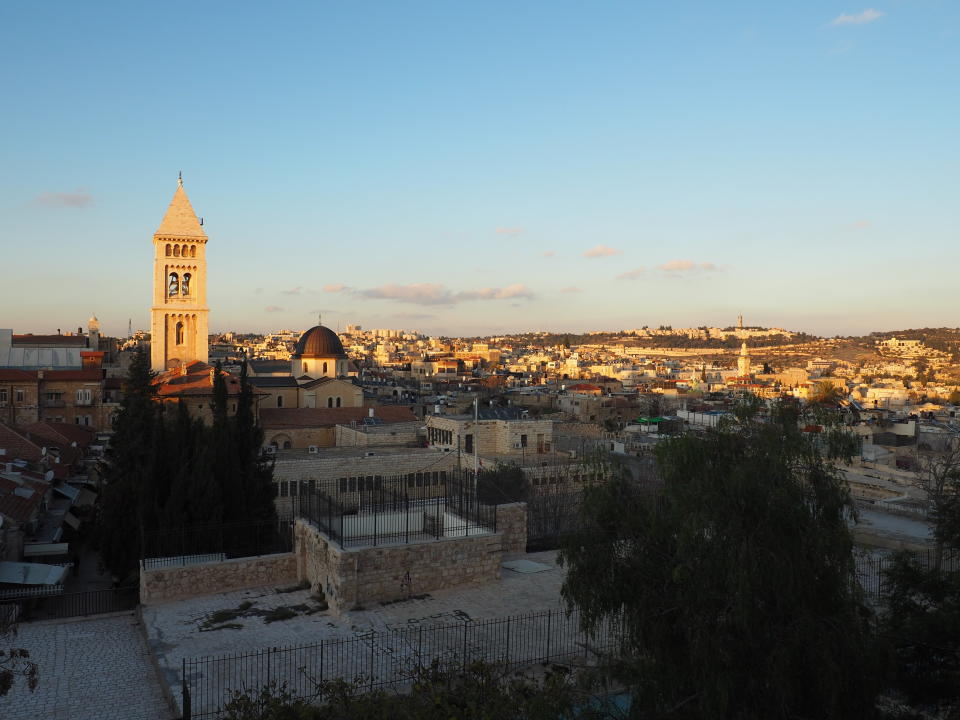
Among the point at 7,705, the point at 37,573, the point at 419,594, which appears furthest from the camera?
the point at 37,573

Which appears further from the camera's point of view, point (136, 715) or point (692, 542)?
point (136, 715)

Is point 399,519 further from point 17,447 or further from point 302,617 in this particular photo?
point 17,447

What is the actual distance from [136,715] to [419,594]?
5433mm

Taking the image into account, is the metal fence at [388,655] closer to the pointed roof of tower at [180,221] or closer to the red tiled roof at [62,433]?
the red tiled roof at [62,433]

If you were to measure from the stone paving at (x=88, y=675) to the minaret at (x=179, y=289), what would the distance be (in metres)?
36.9

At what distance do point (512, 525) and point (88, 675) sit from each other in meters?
9.07

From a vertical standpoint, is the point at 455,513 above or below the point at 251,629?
above

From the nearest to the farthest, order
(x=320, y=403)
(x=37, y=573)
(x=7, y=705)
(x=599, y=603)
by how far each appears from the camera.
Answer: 1. (x=599, y=603)
2. (x=7, y=705)
3. (x=37, y=573)
4. (x=320, y=403)

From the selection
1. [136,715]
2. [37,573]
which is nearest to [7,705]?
[136,715]

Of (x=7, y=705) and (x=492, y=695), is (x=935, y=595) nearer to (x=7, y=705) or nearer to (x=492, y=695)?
(x=492, y=695)

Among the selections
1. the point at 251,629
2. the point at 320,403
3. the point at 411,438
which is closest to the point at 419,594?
the point at 251,629

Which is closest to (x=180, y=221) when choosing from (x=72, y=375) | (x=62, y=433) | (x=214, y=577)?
(x=72, y=375)

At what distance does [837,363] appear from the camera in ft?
562

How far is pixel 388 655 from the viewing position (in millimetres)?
11828
